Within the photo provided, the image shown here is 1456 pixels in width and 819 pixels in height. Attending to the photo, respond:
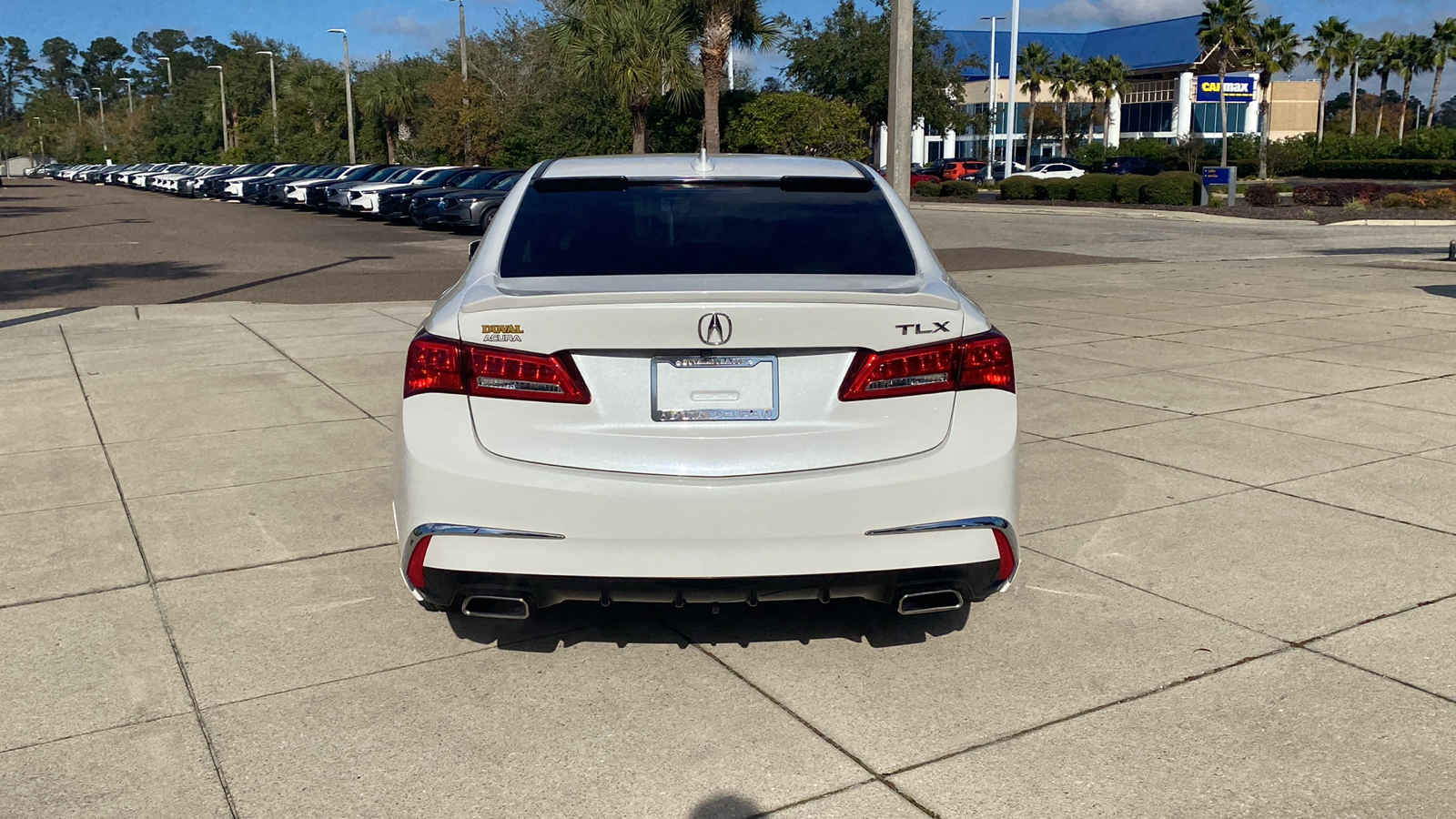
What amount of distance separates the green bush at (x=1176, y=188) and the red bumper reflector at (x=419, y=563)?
38150mm

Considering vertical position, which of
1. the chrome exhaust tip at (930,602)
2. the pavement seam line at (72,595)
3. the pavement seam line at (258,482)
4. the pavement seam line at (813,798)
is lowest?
the pavement seam line at (813,798)

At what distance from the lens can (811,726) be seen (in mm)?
3934

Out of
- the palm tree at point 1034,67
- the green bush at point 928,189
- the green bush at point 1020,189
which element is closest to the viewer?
the green bush at point 1020,189

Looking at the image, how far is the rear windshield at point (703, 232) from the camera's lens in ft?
14.4

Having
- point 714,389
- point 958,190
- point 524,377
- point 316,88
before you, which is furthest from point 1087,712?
point 316,88

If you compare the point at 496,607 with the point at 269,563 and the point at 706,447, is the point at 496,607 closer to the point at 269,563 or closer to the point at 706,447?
the point at 706,447

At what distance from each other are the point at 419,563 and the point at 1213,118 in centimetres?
10880

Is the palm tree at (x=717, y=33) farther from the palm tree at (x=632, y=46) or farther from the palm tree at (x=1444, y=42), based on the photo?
the palm tree at (x=1444, y=42)

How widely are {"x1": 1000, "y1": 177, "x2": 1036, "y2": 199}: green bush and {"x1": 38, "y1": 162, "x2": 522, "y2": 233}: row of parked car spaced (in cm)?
1765

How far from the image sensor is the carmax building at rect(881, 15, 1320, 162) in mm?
97625

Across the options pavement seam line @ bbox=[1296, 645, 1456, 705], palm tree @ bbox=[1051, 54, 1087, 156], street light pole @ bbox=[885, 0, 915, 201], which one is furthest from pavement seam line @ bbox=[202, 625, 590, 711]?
palm tree @ bbox=[1051, 54, 1087, 156]

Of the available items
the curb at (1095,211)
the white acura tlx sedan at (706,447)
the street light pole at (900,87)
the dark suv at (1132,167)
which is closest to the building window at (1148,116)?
the dark suv at (1132,167)

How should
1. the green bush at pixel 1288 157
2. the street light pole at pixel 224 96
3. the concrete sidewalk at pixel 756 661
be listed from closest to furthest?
1. the concrete sidewalk at pixel 756 661
2. the green bush at pixel 1288 157
3. the street light pole at pixel 224 96

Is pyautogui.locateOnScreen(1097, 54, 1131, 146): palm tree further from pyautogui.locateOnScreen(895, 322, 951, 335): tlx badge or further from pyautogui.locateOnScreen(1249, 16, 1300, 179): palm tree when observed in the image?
pyautogui.locateOnScreen(895, 322, 951, 335): tlx badge
